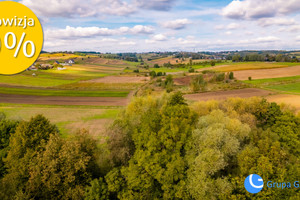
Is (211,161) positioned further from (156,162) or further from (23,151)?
(23,151)

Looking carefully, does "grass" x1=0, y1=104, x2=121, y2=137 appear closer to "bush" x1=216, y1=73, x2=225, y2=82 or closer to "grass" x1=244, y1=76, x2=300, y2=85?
"bush" x1=216, y1=73, x2=225, y2=82

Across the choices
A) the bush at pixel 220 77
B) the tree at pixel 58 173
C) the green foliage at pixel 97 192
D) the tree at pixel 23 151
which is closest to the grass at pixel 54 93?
the tree at pixel 23 151

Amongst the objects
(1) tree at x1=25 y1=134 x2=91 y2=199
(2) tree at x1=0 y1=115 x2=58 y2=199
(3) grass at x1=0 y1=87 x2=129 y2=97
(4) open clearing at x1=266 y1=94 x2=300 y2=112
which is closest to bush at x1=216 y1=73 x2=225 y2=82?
(4) open clearing at x1=266 y1=94 x2=300 y2=112

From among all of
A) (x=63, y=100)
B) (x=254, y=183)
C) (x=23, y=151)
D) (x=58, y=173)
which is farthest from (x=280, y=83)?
(x=23, y=151)

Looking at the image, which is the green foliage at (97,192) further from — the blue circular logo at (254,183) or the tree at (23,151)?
the blue circular logo at (254,183)

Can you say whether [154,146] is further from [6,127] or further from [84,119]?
[84,119]
